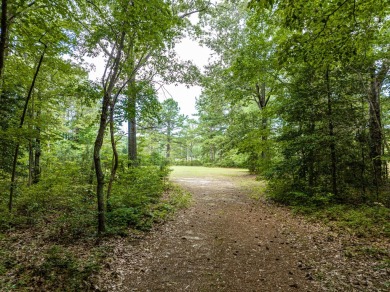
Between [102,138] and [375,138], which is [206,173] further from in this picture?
[102,138]

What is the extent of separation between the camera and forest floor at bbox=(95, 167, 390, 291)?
345cm

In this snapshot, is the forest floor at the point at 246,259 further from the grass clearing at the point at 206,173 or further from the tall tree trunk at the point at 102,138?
the grass clearing at the point at 206,173

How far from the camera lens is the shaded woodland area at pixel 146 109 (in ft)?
14.0

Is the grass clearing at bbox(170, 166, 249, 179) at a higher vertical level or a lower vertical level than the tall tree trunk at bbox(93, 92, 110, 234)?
lower

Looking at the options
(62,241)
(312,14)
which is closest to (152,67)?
(312,14)

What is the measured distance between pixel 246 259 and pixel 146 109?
4.71 m

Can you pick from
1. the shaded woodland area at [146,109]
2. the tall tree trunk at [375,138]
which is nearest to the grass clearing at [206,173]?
the shaded woodland area at [146,109]

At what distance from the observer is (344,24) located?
4145mm

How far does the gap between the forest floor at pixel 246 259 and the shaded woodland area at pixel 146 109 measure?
0.62 m

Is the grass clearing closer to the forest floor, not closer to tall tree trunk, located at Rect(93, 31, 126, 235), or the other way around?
the forest floor

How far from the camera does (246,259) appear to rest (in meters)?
4.27

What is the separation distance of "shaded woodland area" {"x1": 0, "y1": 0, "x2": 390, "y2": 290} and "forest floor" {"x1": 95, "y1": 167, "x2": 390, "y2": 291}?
0.62 m

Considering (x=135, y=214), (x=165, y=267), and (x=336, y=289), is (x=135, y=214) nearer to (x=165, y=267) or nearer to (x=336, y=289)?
(x=165, y=267)

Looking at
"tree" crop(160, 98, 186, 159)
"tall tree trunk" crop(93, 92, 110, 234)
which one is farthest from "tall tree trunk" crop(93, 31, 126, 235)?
"tree" crop(160, 98, 186, 159)
